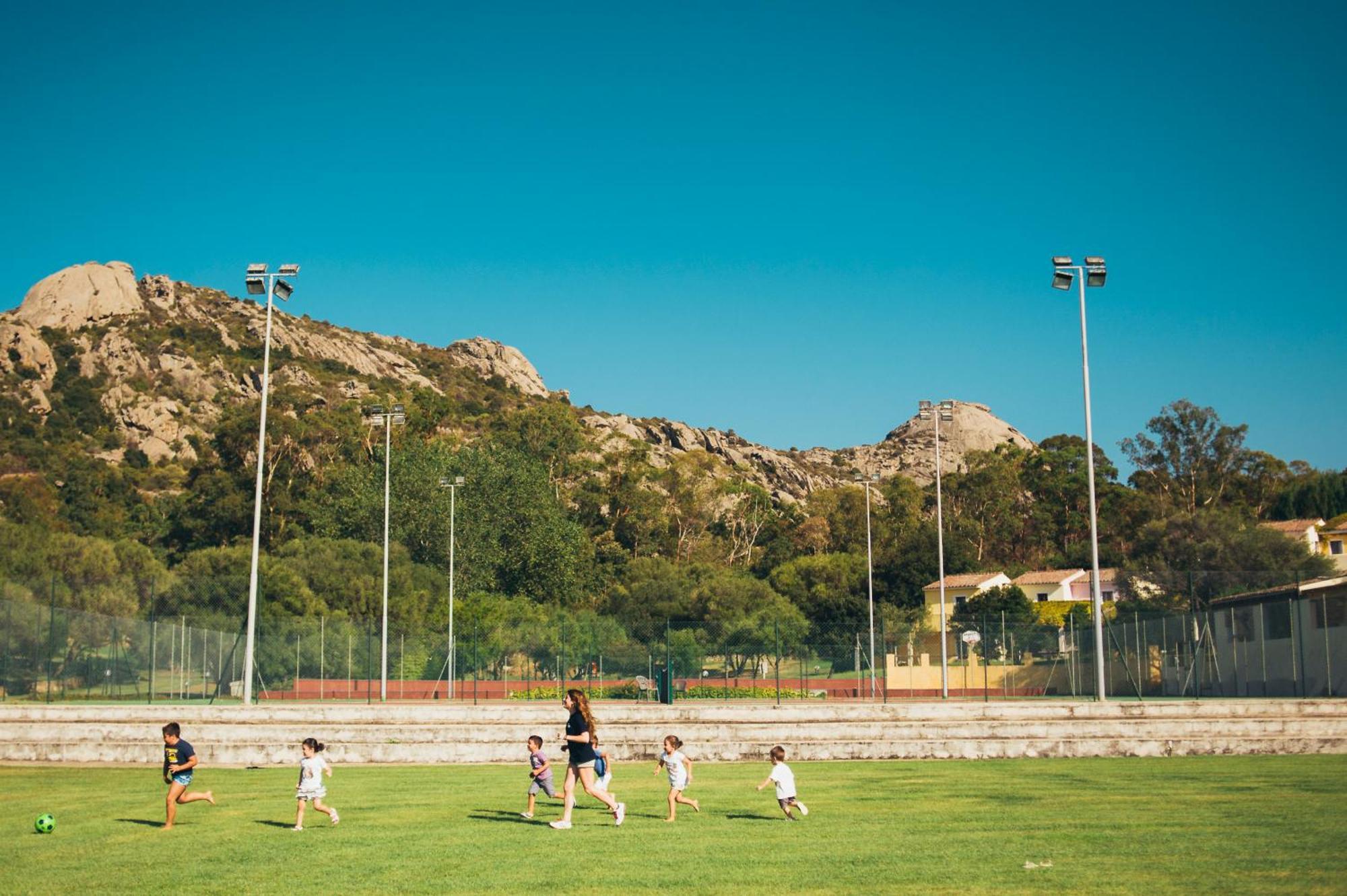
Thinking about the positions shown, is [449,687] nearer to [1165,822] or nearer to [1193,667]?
[1193,667]

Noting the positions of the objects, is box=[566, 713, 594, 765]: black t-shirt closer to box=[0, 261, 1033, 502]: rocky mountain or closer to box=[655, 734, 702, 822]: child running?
box=[655, 734, 702, 822]: child running

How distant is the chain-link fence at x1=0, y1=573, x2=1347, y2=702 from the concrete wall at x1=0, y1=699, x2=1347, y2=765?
698 centimetres

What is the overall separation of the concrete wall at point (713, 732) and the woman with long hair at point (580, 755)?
946 cm

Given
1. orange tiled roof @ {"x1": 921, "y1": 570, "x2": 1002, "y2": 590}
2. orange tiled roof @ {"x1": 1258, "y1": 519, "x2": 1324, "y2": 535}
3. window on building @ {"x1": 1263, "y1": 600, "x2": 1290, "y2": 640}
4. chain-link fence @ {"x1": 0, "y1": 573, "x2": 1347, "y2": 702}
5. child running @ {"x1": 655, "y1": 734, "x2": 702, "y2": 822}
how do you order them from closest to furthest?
child running @ {"x1": 655, "y1": 734, "x2": 702, "y2": 822}, window on building @ {"x1": 1263, "y1": 600, "x2": 1290, "y2": 640}, chain-link fence @ {"x1": 0, "y1": 573, "x2": 1347, "y2": 702}, orange tiled roof @ {"x1": 1258, "y1": 519, "x2": 1324, "y2": 535}, orange tiled roof @ {"x1": 921, "y1": 570, "x2": 1002, "y2": 590}

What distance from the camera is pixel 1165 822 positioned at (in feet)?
47.4

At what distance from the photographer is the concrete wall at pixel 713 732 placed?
2438 cm

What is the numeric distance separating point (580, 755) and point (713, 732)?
428 inches

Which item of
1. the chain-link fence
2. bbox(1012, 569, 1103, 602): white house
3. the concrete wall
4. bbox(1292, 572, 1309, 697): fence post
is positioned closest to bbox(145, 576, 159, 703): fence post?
the chain-link fence

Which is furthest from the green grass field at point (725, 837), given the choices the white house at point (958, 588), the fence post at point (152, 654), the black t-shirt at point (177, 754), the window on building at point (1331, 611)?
the white house at point (958, 588)

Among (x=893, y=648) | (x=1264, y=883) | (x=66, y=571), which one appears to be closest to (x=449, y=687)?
(x=893, y=648)

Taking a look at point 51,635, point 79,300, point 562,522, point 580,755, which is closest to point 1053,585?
point 562,522

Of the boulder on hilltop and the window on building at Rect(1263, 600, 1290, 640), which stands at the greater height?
the boulder on hilltop

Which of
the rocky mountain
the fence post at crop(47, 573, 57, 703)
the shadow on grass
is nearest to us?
the shadow on grass

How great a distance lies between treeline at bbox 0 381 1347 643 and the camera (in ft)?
222
